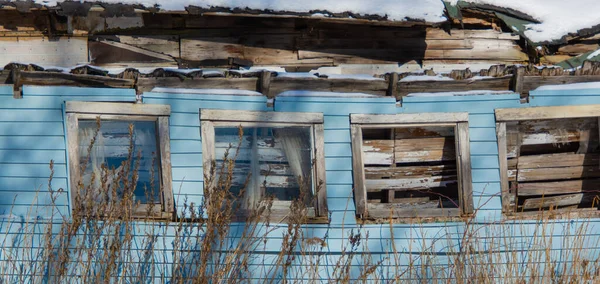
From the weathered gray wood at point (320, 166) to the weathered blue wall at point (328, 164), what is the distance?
6cm

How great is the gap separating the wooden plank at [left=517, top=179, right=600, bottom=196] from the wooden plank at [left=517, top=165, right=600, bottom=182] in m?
0.05

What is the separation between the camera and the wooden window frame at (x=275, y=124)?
7.50 meters

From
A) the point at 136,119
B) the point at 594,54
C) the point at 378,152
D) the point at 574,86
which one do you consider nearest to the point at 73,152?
the point at 136,119

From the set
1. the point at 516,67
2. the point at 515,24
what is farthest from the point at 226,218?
the point at 515,24

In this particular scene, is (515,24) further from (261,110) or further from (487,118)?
(261,110)

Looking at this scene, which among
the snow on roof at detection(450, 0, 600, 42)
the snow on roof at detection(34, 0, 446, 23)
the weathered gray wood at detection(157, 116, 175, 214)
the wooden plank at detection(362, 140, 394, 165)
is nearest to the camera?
the weathered gray wood at detection(157, 116, 175, 214)

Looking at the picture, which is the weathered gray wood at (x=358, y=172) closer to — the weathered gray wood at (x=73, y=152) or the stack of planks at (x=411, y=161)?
the stack of planks at (x=411, y=161)

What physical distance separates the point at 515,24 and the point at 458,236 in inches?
149

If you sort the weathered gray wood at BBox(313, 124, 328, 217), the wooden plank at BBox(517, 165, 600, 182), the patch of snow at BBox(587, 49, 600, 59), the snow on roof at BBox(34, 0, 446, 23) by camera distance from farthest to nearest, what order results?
the patch of snow at BBox(587, 49, 600, 59)
the snow on roof at BBox(34, 0, 446, 23)
the wooden plank at BBox(517, 165, 600, 182)
the weathered gray wood at BBox(313, 124, 328, 217)

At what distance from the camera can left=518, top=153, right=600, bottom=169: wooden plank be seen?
7926mm

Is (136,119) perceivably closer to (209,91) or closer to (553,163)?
(209,91)

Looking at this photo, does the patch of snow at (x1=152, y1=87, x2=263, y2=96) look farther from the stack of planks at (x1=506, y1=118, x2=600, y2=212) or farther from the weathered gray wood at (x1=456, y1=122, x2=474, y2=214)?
Answer: the stack of planks at (x1=506, y1=118, x2=600, y2=212)

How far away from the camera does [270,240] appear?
748 centimetres

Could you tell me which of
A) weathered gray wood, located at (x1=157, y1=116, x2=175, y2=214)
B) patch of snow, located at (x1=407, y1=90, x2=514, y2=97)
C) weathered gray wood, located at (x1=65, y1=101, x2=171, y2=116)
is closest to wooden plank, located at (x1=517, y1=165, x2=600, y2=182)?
patch of snow, located at (x1=407, y1=90, x2=514, y2=97)
